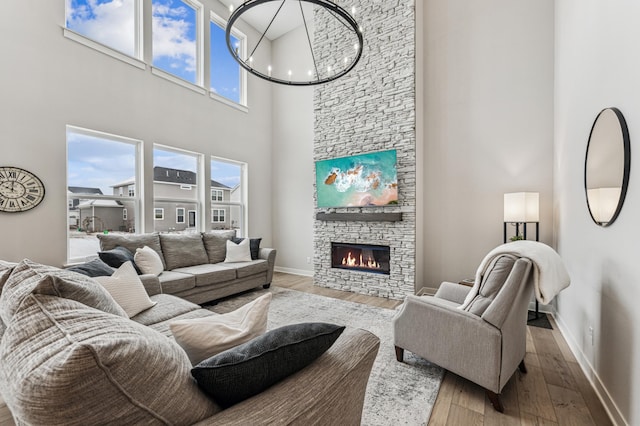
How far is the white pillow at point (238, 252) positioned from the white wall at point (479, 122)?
271 cm

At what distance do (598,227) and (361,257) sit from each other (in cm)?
295

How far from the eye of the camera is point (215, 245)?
14.7ft

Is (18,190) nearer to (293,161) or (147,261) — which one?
(147,261)

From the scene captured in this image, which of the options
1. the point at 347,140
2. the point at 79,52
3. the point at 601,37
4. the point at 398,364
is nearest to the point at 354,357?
the point at 398,364

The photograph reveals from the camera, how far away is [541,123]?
3.55m

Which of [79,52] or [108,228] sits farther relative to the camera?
[108,228]

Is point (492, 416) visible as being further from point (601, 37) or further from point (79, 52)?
point (79, 52)

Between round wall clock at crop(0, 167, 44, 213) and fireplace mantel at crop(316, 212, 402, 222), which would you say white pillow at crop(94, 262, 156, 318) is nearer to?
round wall clock at crop(0, 167, 44, 213)

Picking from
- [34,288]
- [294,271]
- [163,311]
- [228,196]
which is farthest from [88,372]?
[294,271]

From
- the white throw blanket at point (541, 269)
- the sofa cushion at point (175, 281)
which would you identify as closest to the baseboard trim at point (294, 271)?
the sofa cushion at point (175, 281)

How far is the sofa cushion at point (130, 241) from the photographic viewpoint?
3410 millimetres

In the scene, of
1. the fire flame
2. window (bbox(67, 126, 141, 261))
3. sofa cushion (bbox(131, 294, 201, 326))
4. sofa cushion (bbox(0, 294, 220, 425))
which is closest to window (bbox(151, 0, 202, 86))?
window (bbox(67, 126, 141, 261))

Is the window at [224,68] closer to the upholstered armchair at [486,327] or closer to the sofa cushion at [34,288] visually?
the sofa cushion at [34,288]

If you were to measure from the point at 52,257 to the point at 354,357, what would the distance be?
12.6ft
